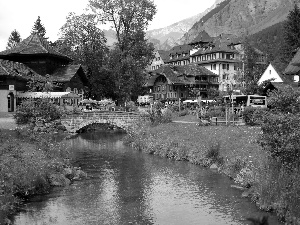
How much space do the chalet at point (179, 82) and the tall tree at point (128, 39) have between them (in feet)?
80.7

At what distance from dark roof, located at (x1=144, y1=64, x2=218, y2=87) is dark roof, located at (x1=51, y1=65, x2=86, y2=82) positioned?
2760cm

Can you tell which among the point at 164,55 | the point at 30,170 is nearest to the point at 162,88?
the point at 164,55

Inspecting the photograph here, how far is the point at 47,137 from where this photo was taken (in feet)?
109

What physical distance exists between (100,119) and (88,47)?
26.7 meters

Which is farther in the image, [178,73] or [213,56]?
[213,56]

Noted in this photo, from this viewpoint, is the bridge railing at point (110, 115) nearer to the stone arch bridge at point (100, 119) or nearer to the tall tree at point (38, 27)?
the stone arch bridge at point (100, 119)

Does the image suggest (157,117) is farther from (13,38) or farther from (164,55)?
(164,55)

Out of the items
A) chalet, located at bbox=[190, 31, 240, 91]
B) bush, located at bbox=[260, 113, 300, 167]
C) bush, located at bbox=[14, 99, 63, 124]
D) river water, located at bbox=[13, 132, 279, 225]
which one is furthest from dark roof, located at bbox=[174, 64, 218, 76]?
bush, located at bbox=[260, 113, 300, 167]

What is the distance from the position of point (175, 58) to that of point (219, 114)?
91534 mm

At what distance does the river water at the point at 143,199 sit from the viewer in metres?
20.0

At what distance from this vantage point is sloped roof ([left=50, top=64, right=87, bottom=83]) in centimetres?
7069

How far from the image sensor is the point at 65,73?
72.2 m

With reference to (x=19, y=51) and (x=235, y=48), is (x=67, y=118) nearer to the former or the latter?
(x=19, y=51)

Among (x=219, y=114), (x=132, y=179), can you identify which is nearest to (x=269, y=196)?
(x=132, y=179)
